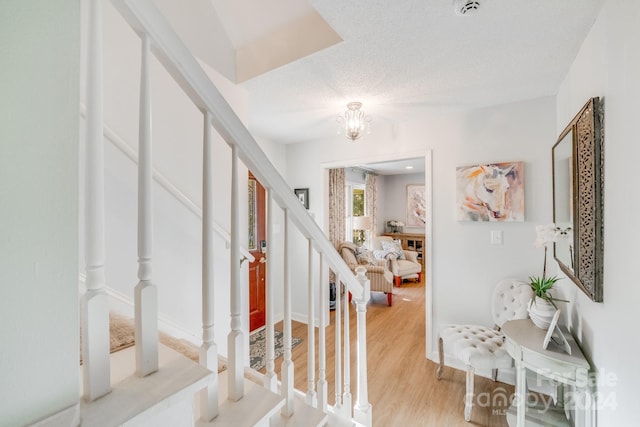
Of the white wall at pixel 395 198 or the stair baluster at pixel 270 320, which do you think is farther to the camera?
the white wall at pixel 395 198

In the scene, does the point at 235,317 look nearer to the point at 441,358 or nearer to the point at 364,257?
the point at 441,358

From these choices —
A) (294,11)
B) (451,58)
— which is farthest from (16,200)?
(451,58)

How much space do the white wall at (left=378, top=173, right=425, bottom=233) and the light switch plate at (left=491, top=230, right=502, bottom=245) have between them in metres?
4.32

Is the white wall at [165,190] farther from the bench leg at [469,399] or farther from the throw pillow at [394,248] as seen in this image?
the throw pillow at [394,248]

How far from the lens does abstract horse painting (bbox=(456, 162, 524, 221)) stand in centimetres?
222

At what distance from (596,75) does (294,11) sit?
160cm

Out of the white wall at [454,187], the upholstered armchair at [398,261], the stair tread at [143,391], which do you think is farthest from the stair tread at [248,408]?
the upholstered armchair at [398,261]

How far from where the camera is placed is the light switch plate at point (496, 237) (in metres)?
2.31

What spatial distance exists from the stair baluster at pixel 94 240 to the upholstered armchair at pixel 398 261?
477 centimetres

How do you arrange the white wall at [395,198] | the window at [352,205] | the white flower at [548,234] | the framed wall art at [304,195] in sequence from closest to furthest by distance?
the white flower at [548,234] → the framed wall art at [304,195] → the window at [352,205] → the white wall at [395,198]

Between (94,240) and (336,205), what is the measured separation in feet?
14.3

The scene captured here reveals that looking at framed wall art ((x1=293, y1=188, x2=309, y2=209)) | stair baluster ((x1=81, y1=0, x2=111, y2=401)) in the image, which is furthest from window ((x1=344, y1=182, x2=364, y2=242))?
stair baluster ((x1=81, y1=0, x2=111, y2=401))

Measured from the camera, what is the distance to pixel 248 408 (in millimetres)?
770

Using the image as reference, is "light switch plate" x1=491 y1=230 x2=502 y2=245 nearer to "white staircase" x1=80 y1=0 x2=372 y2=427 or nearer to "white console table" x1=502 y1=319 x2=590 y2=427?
"white console table" x1=502 y1=319 x2=590 y2=427
